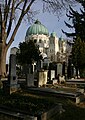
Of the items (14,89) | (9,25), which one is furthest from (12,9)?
(14,89)

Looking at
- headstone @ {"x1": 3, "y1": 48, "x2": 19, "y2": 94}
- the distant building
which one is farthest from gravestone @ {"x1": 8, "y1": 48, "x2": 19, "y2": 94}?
the distant building

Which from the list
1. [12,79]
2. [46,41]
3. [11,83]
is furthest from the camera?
[46,41]

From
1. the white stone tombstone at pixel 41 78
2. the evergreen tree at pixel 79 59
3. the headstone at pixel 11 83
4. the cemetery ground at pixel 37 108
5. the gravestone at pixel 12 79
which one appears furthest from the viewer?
the evergreen tree at pixel 79 59

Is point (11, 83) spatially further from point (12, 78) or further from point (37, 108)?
point (37, 108)

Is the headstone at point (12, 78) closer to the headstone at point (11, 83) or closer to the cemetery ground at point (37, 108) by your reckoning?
the headstone at point (11, 83)

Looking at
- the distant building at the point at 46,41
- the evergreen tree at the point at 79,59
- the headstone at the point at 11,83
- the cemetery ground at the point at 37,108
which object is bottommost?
the cemetery ground at the point at 37,108

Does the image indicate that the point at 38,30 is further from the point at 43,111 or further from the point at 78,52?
the point at 43,111

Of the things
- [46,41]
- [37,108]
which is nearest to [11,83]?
[37,108]

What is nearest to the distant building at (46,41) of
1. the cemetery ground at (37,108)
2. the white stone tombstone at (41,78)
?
the white stone tombstone at (41,78)

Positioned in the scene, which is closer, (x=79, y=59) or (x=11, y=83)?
(x=11, y=83)

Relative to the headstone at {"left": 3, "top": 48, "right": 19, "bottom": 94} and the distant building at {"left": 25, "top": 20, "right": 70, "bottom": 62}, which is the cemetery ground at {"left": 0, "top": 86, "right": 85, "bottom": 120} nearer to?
the headstone at {"left": 3, "top": 48, "right": 19, "bottom": 94}

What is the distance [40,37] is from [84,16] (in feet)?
148

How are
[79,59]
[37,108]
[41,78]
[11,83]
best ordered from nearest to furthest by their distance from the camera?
1. [37,108]
2. [11,83]
3. [41,78]
4. [79,59]

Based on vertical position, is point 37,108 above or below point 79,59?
below
